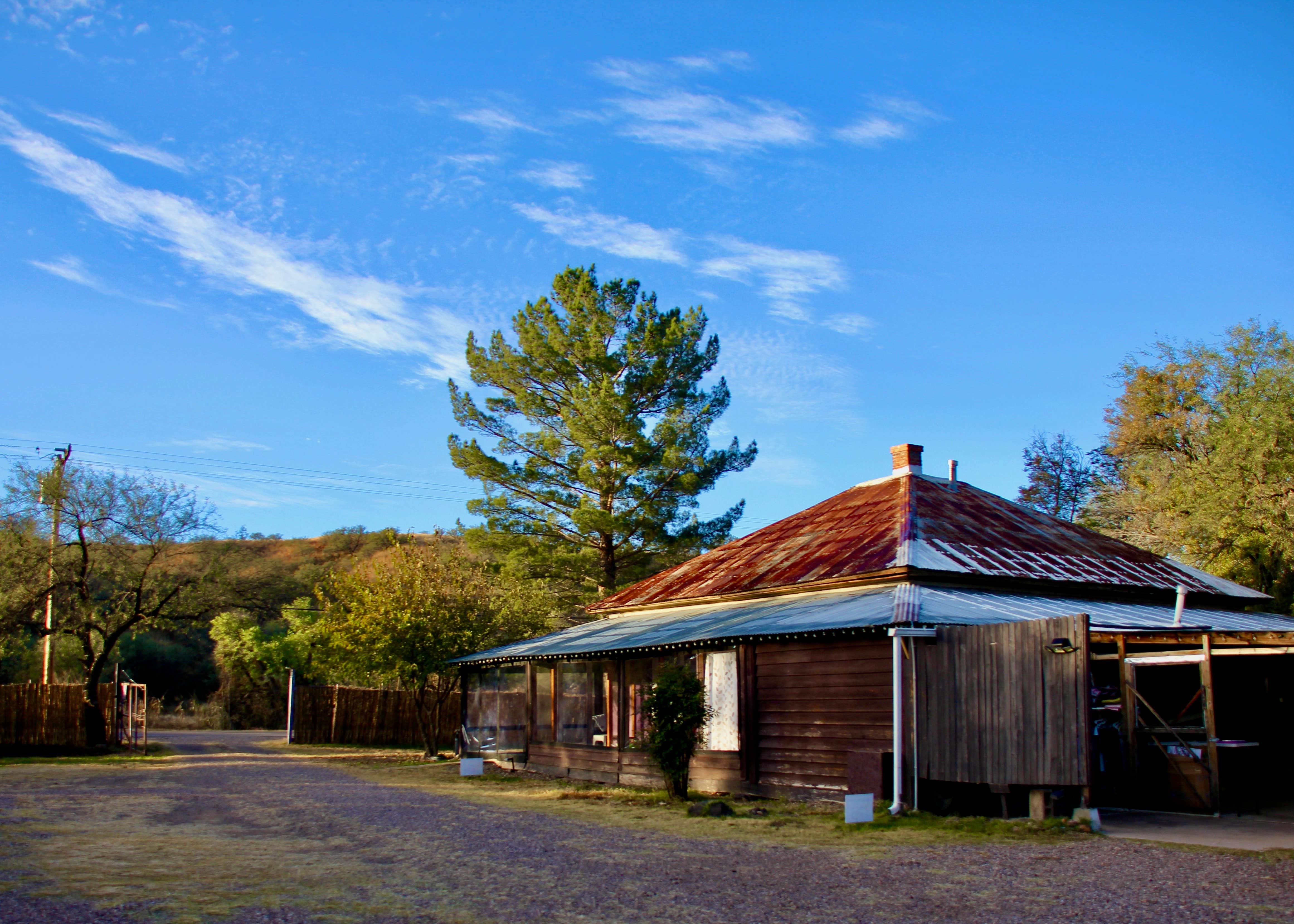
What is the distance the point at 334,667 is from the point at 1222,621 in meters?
17.7

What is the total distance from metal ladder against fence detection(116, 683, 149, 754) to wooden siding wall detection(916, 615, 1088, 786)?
61.6 feet

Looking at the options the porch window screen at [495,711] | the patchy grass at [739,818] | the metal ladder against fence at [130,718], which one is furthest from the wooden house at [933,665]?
the metal ladder against fence at [130,718]

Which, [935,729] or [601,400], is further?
[601,400]

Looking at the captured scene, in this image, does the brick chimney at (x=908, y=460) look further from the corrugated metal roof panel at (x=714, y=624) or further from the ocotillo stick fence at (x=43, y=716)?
the ocotillo stick fence at (x=43, y=716)

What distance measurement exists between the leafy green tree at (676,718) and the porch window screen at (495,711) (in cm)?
703

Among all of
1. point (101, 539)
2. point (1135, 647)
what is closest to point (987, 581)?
point (1135, 647)

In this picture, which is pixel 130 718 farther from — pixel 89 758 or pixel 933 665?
pixel 933 665

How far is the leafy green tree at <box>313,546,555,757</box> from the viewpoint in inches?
852

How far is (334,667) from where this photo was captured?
23.6m

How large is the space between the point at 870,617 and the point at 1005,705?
1928 mm

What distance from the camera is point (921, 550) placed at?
46.2ft

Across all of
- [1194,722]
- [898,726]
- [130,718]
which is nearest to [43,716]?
[130,718]

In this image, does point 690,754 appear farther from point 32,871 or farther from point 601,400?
point 601,400

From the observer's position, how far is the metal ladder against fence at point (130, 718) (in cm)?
2389
